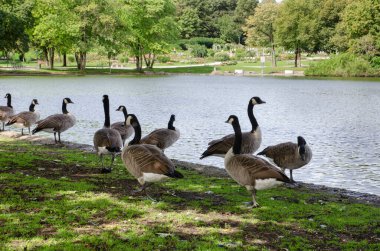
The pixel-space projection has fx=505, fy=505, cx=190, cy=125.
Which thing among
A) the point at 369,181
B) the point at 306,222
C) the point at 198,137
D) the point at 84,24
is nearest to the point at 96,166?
the point at 306,222

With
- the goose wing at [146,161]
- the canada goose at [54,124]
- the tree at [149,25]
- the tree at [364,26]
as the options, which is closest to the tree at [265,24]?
the tree at [149,25]

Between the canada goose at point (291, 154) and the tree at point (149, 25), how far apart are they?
8548cm

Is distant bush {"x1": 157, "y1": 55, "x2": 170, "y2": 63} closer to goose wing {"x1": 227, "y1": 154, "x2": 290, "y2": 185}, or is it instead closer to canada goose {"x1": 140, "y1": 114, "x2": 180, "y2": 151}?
canada goose {"x1": 140, "y1": 114, "x2": 180, "y2": 151}

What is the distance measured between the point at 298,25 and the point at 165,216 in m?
99.8

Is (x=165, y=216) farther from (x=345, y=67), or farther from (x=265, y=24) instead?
(x=265, y=24)

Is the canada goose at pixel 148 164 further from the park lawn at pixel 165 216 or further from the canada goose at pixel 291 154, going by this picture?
the canada goose at pixel 291 154

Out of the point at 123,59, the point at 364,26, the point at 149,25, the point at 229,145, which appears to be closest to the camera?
the point at 229,145

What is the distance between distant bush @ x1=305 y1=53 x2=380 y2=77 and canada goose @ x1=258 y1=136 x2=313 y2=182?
78.9 m

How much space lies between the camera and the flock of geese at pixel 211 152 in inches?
404

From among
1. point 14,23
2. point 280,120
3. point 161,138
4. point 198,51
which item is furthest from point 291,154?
point 198,51

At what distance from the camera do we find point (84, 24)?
90562 mm

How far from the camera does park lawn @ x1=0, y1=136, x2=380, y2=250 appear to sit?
7973 millimetres

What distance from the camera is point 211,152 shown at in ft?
47.8

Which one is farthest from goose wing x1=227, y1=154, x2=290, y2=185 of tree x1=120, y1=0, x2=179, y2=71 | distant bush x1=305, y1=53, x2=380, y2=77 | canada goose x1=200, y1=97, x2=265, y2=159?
tree x1=120, y1=0, x2=179, y2=71
